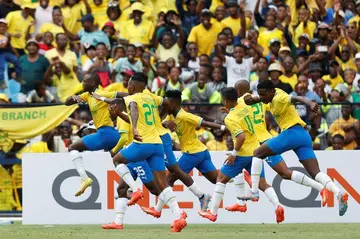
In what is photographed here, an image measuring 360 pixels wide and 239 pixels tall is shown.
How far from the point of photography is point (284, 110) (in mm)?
16234

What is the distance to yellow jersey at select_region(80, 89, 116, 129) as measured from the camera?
703 inches

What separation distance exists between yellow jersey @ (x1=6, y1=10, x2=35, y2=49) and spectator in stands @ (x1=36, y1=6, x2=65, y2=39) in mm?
288

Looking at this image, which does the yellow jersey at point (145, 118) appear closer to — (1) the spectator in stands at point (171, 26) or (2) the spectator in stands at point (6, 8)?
(1) the spectator in stands at point (171, 26)

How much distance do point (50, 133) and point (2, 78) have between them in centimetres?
345

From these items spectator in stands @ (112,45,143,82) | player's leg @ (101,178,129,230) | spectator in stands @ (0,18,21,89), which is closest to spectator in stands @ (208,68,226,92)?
spectator in stands @ (112,45,143,82)

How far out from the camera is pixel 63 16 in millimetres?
24859

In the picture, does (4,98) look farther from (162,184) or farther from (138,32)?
(162,184)

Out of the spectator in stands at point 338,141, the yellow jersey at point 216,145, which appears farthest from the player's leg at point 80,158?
the spectator in stands at point 338,141

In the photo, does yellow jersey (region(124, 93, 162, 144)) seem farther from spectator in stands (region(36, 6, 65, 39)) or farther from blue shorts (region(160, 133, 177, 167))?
spectator in stands (region(36, 6, 65, 39))

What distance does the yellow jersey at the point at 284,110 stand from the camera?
16.2m

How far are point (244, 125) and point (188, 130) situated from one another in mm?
1031

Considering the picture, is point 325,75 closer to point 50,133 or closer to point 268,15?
point 268,15

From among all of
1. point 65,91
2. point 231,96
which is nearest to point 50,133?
point 65,91

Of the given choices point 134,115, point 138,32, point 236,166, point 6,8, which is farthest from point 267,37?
point 134,115
